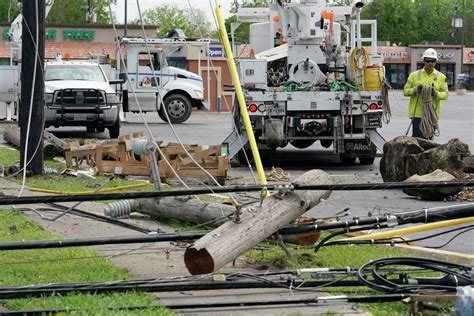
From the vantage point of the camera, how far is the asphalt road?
1374 cm

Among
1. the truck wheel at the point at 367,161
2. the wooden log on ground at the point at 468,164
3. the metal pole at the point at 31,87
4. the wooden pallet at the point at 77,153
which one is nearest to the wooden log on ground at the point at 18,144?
the wooden pallet at the point at 77,153

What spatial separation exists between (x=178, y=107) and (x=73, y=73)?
740cm

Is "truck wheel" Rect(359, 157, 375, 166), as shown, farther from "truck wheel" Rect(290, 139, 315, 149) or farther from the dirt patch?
the dirt patch

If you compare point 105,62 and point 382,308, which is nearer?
point 382,308

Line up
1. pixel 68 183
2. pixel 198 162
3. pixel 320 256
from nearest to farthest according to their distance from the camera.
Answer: pixel 320 256 < pixel 68 183 < pixel 198 162

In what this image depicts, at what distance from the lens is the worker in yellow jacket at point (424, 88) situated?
1856cm

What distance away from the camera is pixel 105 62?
43.2 metres

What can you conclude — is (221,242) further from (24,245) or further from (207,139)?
(207,139)

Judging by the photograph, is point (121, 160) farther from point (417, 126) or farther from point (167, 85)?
point (167, 85)

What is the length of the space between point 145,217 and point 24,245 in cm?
396

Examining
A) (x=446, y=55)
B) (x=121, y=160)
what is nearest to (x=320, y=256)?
(x=121, y=160)

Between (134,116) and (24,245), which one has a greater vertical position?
(24,245)

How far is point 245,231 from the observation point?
336 inches

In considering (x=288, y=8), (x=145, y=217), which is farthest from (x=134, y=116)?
(x=145, y=217)
